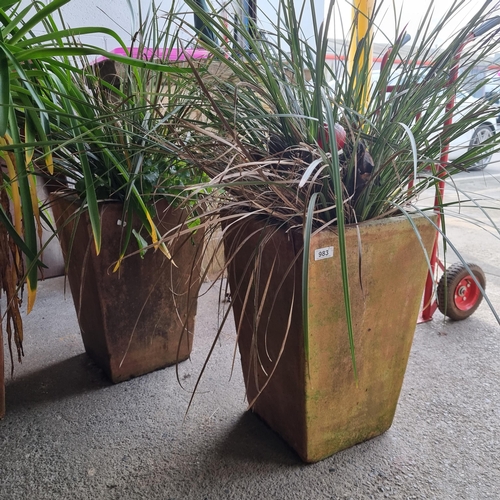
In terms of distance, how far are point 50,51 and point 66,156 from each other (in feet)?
1.00

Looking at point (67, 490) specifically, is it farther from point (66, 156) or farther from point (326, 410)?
point (66, 156)

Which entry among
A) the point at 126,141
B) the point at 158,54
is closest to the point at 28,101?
the point at 126,141

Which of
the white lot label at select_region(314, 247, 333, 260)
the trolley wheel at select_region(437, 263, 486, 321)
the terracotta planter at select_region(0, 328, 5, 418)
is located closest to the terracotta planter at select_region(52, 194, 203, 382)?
the terracotta planter at select_region(0, 328, 5, 418)

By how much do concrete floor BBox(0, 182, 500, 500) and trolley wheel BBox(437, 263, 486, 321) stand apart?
0.13 meters

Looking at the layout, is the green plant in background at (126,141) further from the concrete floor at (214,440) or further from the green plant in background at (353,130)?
the concrete floor at (214,440)

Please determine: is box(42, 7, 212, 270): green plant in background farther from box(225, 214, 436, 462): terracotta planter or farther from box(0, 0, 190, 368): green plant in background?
box(225, 214, 436, 462): terracotta planter

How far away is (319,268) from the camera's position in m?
0.68

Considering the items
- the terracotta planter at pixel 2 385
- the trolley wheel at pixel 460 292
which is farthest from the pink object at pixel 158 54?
the trolley wheel at pixel 460 292

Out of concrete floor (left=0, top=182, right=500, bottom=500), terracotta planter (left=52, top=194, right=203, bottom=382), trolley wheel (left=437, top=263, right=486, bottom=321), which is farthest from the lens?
trolley wheel (left=437, top=263, right=486, bottom=321)

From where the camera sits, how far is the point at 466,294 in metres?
1.41

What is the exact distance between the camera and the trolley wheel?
4.41 ft

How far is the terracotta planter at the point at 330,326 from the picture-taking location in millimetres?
694

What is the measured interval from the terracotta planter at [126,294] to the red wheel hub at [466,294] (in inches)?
32.4

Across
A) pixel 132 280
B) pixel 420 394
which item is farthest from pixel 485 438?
pixel 132 280
